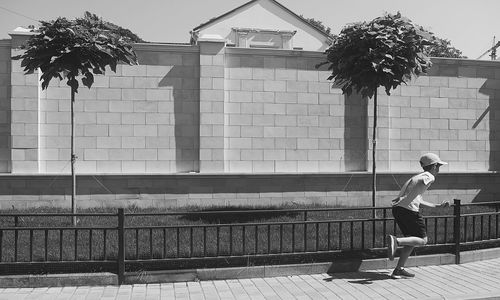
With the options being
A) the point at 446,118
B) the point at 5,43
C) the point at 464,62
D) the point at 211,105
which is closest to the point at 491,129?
the point at 446,118

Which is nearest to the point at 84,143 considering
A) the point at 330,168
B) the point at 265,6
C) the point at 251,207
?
the point at 251,207

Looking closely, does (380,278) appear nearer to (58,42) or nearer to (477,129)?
(58,42)

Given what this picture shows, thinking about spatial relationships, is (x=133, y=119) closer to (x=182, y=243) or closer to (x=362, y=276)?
(x=182, y=243)

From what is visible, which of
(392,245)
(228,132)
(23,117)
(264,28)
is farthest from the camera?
(264,28)

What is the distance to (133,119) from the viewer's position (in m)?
11.8

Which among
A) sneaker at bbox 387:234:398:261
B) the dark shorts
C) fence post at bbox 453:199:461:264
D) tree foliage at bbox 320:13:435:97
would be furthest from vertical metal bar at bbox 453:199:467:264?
tree foliage at bbox 320:13:435:97

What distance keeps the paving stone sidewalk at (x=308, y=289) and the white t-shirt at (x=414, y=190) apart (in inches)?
43.0

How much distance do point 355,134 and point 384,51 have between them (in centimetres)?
454

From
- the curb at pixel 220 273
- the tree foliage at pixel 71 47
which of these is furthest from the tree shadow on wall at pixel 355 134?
the tree foliage at pixel 71 47

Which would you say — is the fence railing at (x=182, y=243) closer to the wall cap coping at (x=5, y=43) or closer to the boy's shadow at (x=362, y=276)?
the boy's shadow at (x=362, y=276)

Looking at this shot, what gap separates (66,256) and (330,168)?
7793 mm

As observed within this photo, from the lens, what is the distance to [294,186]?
40.1 ft

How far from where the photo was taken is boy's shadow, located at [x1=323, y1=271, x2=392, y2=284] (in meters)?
6.67

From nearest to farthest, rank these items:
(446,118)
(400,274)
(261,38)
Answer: (400,274), (446,118), (261,38)
